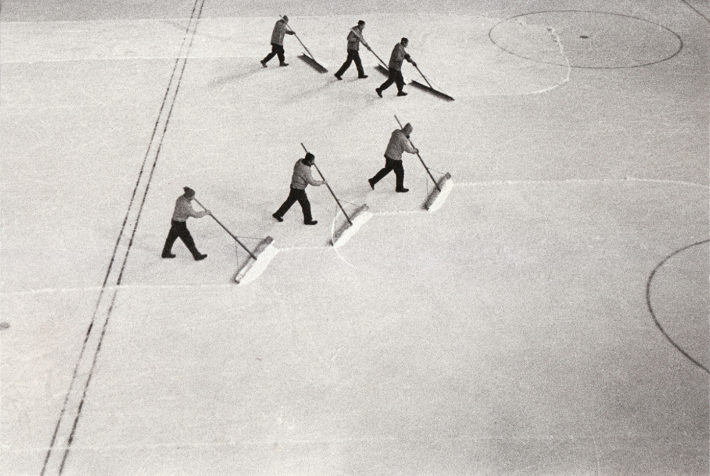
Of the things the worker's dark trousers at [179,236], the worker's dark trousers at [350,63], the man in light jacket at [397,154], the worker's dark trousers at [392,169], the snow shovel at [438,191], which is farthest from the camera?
the worker's dark trousers at [350,63]

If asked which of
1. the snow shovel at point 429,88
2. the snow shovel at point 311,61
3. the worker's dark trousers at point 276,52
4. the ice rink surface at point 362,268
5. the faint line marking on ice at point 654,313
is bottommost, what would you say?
the faint line marking on ice at point 654,313

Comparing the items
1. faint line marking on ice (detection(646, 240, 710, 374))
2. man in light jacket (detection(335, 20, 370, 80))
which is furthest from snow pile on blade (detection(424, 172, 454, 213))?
man in light jacket (detection(335, 20, 370, 80))

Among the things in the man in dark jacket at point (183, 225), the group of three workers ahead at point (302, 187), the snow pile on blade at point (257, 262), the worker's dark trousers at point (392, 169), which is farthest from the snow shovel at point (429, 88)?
the man in dark jacket at point (183, 225)

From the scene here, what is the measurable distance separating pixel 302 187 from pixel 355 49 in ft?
20.7

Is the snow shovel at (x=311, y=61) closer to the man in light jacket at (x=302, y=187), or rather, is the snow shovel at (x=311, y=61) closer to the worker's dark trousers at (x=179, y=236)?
the man in light jacket at (x=302, y=187)

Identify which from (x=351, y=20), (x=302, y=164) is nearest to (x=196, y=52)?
(x=351, y=20)

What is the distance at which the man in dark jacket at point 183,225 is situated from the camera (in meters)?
10.3

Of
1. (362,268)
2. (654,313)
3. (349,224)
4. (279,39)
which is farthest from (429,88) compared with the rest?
(654,313)

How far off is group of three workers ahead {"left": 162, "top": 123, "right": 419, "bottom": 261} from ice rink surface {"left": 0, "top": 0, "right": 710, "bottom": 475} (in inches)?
10.4

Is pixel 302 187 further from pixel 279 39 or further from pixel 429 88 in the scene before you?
pixel 279 39

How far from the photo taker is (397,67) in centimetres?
1548

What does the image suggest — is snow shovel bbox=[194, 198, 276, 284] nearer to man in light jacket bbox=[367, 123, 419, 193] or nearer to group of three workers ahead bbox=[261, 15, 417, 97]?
man in light jacket bbox=[367, 123, 419, 193]

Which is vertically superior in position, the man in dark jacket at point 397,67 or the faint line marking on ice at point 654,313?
the man in dark jacket at point 397,67

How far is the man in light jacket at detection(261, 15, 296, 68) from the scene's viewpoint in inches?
659
